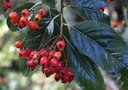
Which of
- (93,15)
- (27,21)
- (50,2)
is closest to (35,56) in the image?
(27,21)

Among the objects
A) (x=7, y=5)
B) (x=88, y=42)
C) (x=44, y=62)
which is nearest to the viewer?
(x=44, y=62)

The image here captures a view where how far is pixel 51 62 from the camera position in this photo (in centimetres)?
140

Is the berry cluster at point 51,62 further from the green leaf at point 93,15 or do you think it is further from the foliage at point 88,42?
the green leaf at point 93,15

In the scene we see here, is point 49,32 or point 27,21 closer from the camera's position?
point 27,21

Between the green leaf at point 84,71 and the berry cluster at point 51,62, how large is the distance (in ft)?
0.15

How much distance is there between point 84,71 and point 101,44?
145 millimetres

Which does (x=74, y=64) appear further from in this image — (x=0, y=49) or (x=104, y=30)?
(x=0, y=49)

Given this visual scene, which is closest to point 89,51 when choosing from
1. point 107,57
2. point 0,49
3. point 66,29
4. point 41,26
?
point 107,57

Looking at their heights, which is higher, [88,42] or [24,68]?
[88,42]

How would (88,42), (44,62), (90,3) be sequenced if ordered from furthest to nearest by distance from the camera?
(90,3)
(88,42)
(44,62)

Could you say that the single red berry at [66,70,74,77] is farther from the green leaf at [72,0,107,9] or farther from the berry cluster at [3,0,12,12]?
the berry cluster at [3,0,12,12]

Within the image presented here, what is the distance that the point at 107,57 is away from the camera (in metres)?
1.44

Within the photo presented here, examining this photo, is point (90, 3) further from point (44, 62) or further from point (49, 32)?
point (44, 62)

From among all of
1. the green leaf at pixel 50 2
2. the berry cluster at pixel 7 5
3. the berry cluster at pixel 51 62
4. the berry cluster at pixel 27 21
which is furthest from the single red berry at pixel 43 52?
the berry cluster at pixel 7 5
